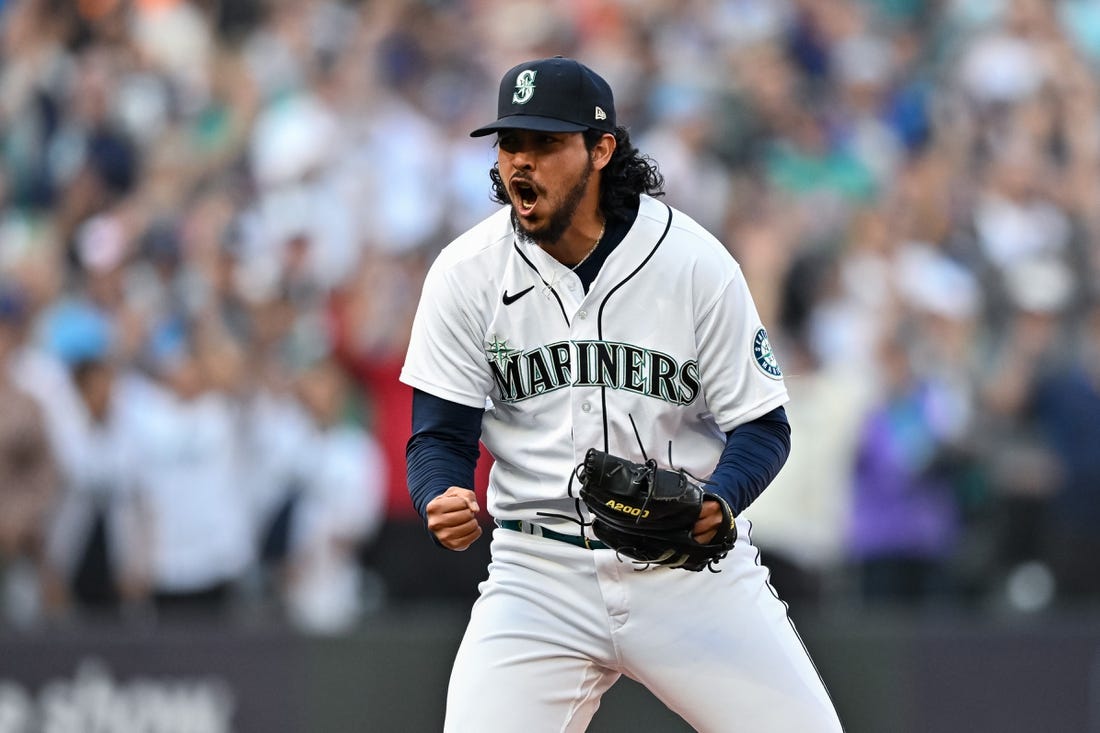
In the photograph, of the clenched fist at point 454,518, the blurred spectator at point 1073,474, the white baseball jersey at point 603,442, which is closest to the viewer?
the clenched fist at point 454,518

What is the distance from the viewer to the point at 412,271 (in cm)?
891

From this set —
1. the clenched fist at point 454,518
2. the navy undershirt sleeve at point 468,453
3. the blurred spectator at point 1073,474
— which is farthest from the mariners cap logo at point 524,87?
the blurred spectator at point 1073,474

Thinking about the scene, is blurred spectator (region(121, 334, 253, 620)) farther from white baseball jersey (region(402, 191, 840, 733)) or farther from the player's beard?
the player's beard

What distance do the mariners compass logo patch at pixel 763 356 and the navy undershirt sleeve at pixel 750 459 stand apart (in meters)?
0.09

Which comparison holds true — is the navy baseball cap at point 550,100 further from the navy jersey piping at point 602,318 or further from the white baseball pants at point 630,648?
the white baseball pants at point 630,648

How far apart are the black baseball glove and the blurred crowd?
394 cm

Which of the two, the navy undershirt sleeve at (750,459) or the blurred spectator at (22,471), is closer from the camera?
the navy undershirt sleeve at (750,459)

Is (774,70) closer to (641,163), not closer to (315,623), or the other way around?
(315,623)

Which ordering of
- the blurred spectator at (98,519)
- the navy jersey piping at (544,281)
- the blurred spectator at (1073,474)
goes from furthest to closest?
1. the blurred spectator at (1073,474)
2. the blurred spectator at (98,519)
3. the navy jersey piping at (544,281)

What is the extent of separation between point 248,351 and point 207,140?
71.5 inches

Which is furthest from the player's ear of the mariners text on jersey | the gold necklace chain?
the mariners text on jersey

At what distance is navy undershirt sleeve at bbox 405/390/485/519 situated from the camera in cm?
429

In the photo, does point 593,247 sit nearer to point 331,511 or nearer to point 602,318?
point 602,318

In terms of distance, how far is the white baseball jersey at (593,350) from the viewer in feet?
14.3
